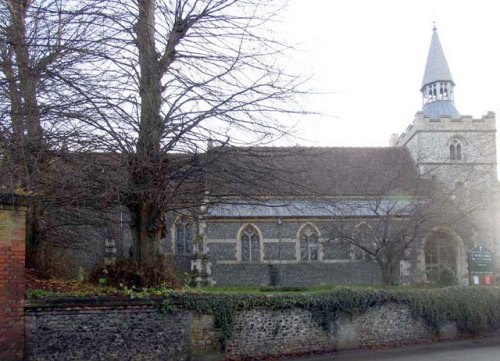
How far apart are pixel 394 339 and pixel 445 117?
24.0m

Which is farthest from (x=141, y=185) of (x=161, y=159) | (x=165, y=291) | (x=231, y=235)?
(x=231, y=235)

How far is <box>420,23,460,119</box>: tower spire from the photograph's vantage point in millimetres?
37156

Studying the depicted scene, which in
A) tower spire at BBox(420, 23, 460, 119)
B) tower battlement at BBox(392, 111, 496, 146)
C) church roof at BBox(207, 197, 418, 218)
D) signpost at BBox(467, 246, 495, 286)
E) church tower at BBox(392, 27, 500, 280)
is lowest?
signpost at BBox(467, 246, 495, 286)

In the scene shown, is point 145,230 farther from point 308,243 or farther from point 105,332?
point 308,243

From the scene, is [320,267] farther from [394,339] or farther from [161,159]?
[161,159]

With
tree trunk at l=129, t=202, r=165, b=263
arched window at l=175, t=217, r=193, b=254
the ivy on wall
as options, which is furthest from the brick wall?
arched window at l=175, t=217, r=193, b=254

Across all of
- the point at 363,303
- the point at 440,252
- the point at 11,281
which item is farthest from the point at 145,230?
the point at 440,252

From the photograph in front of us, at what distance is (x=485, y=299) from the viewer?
16594 millimetres

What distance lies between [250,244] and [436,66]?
1803 centimetres

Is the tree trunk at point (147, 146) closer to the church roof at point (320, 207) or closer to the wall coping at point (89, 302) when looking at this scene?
the wall coping at point (89, 302)

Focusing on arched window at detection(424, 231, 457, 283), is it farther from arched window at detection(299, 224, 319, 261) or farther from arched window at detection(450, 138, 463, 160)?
arched window at detection(299, 224, 319, 261)

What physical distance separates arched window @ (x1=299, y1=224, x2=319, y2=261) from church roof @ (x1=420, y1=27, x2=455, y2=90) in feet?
46.2

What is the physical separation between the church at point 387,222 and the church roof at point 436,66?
7 cm

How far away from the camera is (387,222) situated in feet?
72.8
